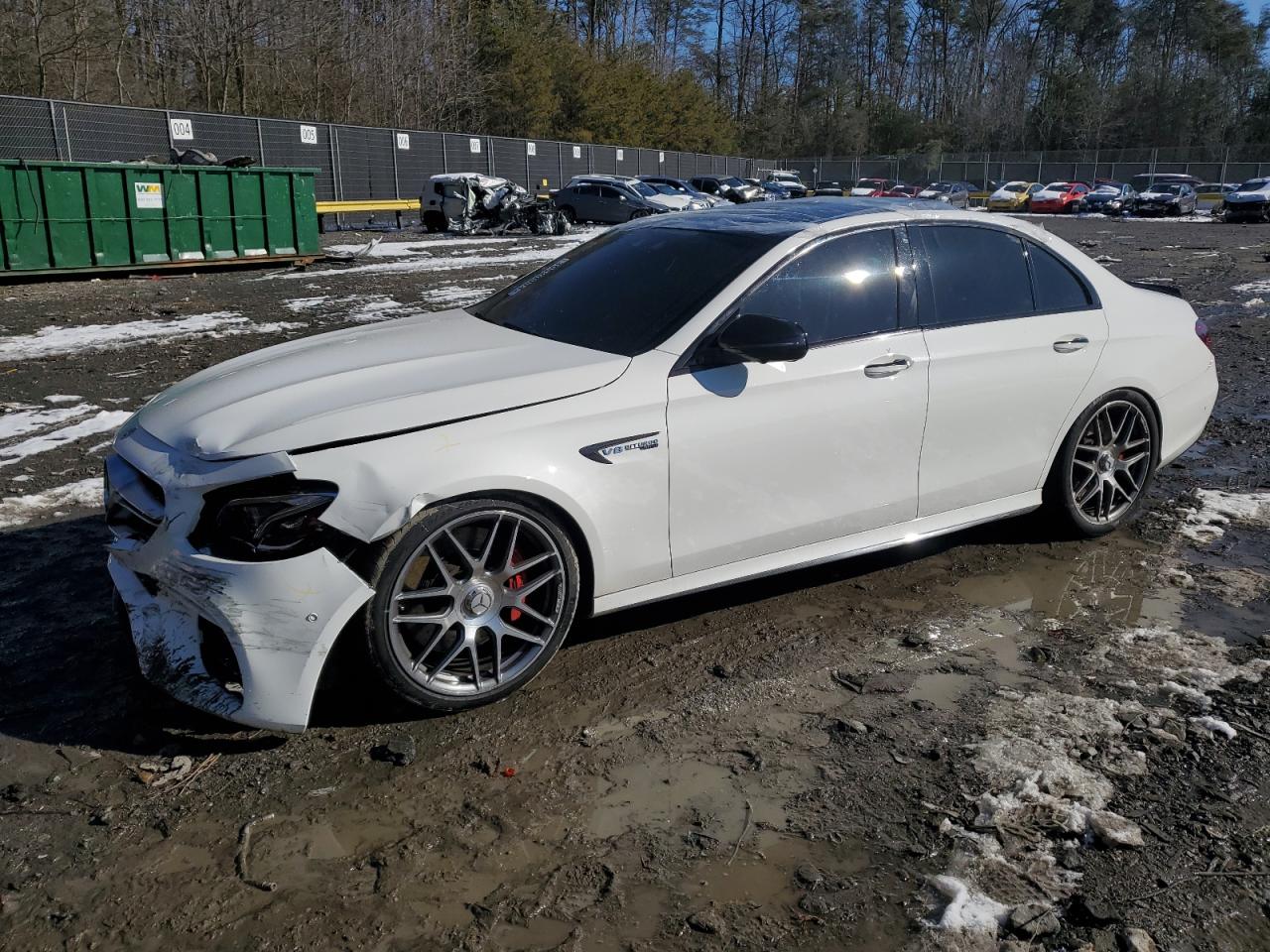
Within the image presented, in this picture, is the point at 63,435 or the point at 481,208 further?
the point at 481,208

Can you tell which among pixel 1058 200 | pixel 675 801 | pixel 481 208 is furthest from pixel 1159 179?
pixel 675 801

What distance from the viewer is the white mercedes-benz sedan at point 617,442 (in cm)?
301

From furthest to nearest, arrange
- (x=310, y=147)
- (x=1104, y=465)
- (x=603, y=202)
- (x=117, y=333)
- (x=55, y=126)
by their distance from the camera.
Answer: (x=603, y=202) < (x=310, y=147) < (x=55, y=126) < (x=117, y=333) < (x=1104, y=465)

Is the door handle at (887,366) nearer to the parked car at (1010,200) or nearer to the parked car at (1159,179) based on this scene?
the parked car at (1159,179)

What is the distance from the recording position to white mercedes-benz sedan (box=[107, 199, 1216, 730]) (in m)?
3.01

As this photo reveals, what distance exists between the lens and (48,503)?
5254 millimetres

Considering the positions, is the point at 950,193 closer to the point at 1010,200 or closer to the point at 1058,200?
the point at 1010,200

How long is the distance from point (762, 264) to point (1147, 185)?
166 ft

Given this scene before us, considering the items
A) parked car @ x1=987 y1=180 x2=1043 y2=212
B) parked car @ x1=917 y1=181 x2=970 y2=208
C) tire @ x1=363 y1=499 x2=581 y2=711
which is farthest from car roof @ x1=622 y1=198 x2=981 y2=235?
parked car @ x1=987 y1=180 x2=1043 y2=212

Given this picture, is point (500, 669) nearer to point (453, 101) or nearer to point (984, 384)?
point (984, 384)

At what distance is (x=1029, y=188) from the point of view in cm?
5128

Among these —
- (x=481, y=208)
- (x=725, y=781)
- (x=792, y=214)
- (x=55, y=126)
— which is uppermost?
(x=55, y=126)

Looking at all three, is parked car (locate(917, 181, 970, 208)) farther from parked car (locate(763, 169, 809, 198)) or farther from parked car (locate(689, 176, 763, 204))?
parked car (locate(689, 176, 763, 204))

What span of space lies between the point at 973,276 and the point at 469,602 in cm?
271
